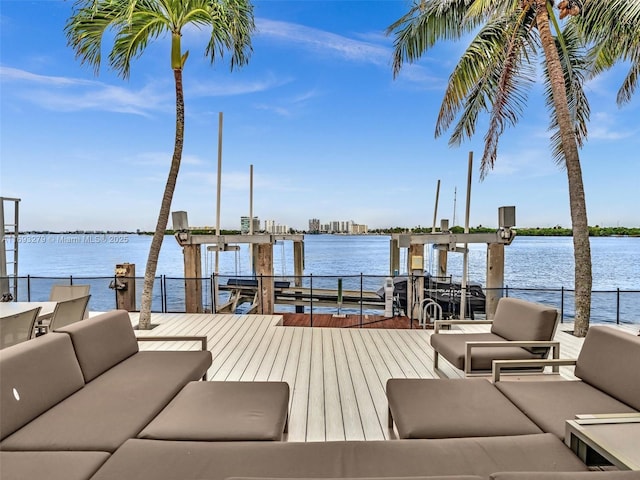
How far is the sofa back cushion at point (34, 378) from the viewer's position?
5.60 ft

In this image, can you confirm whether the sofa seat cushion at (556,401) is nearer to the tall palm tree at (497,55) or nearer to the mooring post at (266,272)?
the tall palm tree at (497,55)

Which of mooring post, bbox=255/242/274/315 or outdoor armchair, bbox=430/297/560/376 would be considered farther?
mooring post, bbox=255/242/274/315

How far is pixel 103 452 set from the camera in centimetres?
154

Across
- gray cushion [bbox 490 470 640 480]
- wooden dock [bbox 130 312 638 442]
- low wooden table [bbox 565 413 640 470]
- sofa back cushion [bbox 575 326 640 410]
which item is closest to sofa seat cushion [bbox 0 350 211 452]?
wooden dock [bbox 130 312 638 442]

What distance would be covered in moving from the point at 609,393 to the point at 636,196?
16.7 metres

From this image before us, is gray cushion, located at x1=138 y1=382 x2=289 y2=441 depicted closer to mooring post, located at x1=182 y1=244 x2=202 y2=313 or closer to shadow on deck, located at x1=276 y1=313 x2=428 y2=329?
shadow on deck, located at x1=276 y1=313 x2=428 y2=329

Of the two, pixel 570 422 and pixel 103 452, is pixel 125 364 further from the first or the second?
pixel 570 422

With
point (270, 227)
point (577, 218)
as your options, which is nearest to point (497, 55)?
point (577, 218)

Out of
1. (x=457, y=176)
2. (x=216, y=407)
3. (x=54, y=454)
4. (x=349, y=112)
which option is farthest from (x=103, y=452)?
(x=457, y=176)

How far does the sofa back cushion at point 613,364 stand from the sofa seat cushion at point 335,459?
32.3 inches

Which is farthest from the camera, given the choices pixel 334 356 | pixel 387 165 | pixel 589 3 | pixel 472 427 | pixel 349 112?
pixel 387 165

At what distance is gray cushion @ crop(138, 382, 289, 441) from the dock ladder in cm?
551

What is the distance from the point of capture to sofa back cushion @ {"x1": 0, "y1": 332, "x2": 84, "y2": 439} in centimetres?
171

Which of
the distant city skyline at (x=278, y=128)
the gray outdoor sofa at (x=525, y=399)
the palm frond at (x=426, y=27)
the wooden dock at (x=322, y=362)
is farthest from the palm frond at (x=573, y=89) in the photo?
the gray outdoor sofa at (x=525, y=399)
